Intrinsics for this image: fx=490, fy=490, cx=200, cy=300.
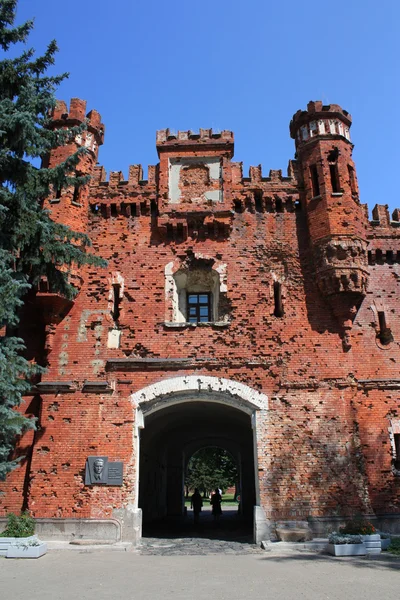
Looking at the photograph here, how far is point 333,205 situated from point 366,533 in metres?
9.20

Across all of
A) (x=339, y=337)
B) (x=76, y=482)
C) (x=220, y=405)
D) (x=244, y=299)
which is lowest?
(x=76, y=482)

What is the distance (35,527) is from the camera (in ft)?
40.8

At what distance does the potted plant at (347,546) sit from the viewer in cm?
1087

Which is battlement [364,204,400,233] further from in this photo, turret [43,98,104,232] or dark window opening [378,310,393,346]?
turret [43,98,104,232]

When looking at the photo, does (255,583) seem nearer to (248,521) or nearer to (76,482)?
(76,482)

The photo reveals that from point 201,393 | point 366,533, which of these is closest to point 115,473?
point 201,393

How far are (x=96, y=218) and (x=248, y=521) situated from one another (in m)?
13.3

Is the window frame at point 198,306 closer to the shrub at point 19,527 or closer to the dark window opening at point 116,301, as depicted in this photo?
the dark window opening at point 116,301

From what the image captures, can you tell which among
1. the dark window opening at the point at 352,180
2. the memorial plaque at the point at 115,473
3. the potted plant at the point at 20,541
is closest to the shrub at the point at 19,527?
the potted plant at the point at 20,541

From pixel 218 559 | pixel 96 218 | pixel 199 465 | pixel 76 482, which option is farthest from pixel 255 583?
pixel 199 465

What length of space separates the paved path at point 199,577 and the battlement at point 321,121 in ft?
41.4

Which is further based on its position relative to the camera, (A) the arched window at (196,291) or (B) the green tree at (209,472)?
(B) the green tree at (209,472)

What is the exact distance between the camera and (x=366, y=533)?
11.3 m

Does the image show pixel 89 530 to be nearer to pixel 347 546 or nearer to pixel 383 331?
pixel 347 546
